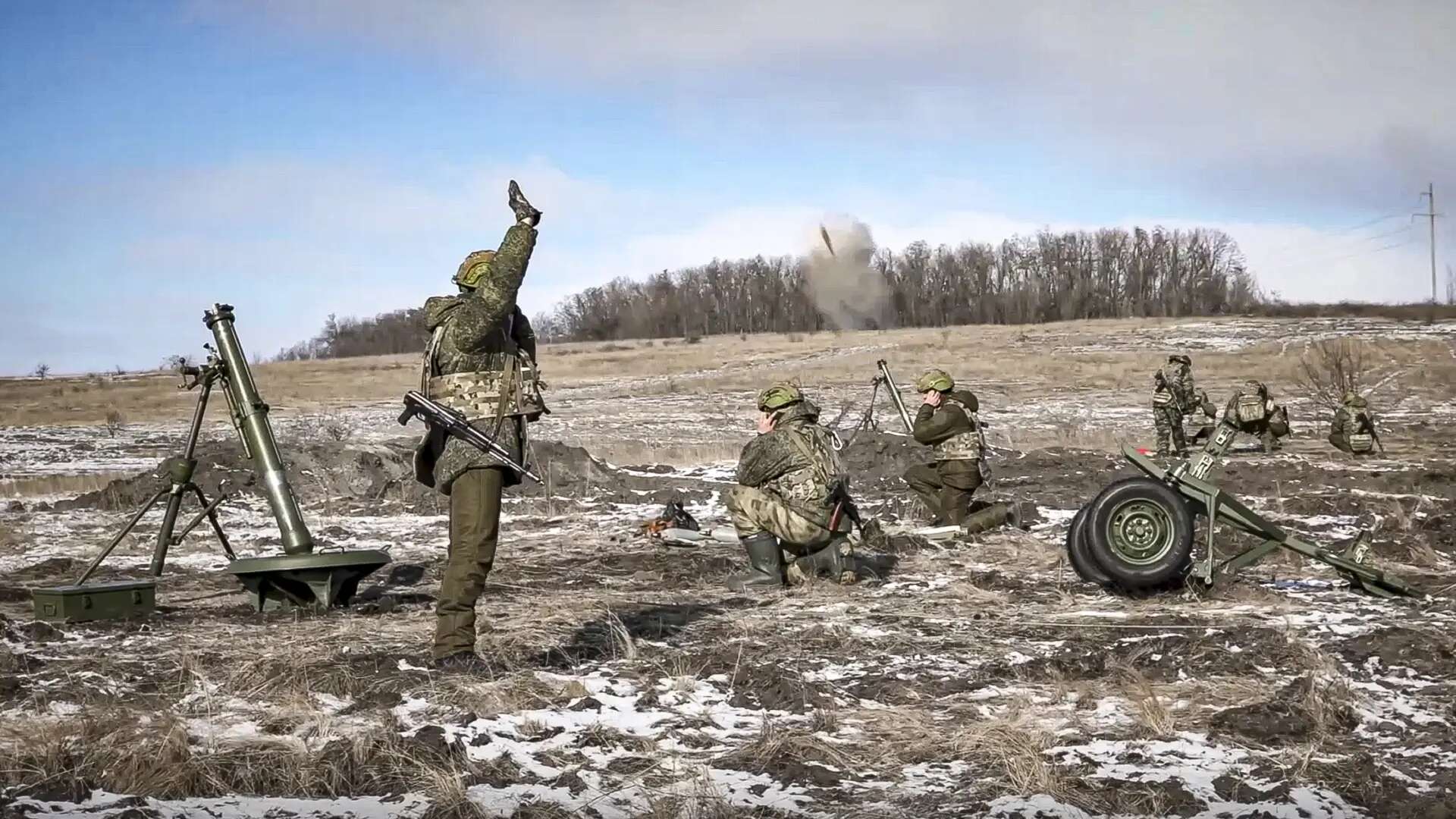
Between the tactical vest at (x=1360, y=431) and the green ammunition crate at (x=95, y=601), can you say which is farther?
the tactical vest at (x=1360, y=431)

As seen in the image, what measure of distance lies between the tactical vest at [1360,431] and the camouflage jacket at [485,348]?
1612cm

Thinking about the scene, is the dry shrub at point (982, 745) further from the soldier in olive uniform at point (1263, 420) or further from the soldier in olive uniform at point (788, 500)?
the soldier in olive uniform at point (1263, 420)

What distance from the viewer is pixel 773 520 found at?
30.7ft

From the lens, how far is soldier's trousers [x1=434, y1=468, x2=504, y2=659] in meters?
6.65

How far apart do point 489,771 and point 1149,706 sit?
9.22 ft

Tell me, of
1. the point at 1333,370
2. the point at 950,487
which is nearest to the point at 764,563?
the point at 950,487

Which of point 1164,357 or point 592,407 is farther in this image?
point 1164,357

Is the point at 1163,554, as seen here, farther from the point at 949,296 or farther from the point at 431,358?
the point at 949,296

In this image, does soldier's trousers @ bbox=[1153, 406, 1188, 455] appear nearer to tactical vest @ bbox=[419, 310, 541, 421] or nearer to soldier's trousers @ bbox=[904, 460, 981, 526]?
soldier's trousers @ bbox=[904, 460, 981, 526]

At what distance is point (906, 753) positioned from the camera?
5.37 metres

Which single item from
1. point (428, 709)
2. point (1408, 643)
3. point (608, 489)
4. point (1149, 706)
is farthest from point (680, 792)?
point (608, 489)

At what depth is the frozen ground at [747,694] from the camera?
489 centimetres

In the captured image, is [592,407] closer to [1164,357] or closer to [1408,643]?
[1164,357]

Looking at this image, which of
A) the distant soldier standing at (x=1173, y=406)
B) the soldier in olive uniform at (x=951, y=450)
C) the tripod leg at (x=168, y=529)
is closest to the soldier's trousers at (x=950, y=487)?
the soldier in olive uniform at (x=951, y=450)
